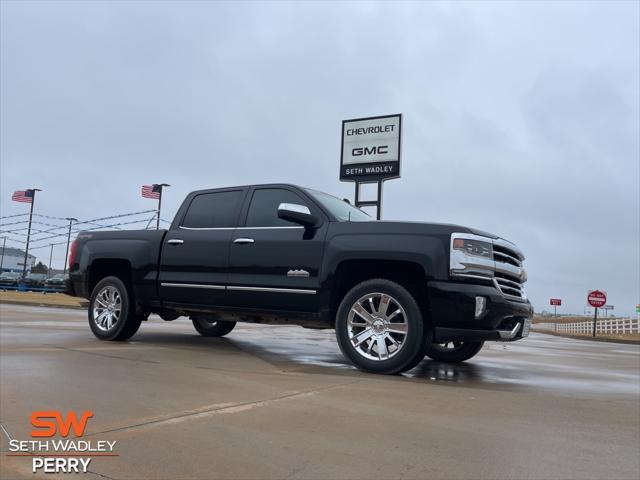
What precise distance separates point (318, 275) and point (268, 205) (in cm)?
122

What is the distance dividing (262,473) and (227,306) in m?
3.92

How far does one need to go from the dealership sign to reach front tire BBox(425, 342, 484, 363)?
14671 millimetres

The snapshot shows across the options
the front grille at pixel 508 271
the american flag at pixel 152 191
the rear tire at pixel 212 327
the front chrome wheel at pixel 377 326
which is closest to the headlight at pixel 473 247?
the front grille at pixel 508 271

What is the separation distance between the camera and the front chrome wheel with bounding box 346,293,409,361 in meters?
5.23

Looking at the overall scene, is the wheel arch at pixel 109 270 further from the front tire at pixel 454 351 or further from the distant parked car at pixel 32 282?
the distant parked car at pixel 32 282

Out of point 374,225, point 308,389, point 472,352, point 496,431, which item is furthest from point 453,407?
point 472,352

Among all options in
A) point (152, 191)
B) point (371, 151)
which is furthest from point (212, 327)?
point (152, 191)

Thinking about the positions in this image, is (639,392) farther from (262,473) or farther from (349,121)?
(349,121)

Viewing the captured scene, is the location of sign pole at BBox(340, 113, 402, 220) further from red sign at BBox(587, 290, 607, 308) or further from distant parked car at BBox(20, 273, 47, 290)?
distant parked car at BBox(20, 273, 47, 290)

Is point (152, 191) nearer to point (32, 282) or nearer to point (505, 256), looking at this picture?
point (32, 282)

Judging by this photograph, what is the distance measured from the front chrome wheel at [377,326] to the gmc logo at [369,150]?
16997 mm

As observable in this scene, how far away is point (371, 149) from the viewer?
72.1 feet

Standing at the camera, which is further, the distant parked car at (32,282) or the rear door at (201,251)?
the distant parked car at (32,282)

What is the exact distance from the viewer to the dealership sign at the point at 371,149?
21.5 m
